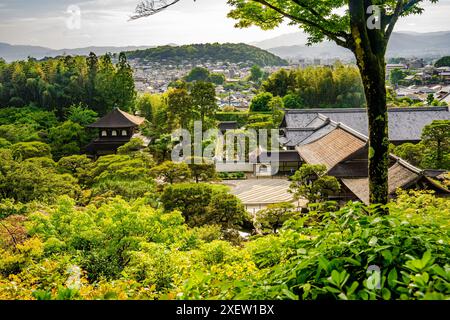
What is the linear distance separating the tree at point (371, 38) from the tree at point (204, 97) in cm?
2093

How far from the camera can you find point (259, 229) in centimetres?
1396

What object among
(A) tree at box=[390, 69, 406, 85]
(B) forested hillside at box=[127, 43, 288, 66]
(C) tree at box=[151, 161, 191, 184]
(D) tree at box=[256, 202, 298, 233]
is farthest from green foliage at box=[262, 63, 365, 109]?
(B) forested hillside at box=[127, 43, 288, 66]

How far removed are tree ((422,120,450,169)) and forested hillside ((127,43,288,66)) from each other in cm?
5284

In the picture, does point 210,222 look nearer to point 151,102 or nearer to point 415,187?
point 415,187

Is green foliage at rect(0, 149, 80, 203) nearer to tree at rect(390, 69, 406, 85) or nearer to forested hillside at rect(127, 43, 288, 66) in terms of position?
tree at rect(390, 69, 406, 85)

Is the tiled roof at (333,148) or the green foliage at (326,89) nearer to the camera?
the tiled roof at (333,148)

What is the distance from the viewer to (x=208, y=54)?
79375mm

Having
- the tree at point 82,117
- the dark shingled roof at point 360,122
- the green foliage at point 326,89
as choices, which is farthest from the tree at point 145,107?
the green foliage at point 326,89

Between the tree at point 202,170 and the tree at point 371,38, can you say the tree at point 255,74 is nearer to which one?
the tree at point 202,170

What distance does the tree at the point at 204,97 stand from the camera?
25203 mm

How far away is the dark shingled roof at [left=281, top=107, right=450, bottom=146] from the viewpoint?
23750 mm

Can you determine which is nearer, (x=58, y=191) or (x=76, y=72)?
(x=58, y=191)

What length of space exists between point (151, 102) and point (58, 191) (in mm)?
20276

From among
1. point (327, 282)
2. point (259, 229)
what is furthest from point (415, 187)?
point (327, 282)
